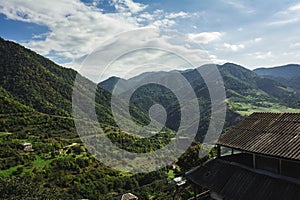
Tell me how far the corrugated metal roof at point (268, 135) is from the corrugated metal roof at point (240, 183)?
2.69ft

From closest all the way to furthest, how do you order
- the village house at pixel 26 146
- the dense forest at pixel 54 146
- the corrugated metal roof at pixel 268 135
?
the corrugated metal roof at pixel 268 135
the dense forest at pixel 54 146
the village house at pixel 26 146

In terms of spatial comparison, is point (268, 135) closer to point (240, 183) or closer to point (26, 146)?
point (240, 183)

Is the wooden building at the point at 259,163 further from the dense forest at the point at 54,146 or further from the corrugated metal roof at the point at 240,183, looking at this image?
the dense forest at the point at 54,146

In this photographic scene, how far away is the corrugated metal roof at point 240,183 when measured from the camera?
7133 mm

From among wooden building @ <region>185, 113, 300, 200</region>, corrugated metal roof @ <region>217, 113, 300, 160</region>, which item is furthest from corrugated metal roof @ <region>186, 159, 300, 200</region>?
corrugated metal roof @ <region>217, 113, 300, 160</region>

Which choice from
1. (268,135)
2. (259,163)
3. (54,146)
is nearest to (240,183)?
(259,163)

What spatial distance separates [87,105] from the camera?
78812mm

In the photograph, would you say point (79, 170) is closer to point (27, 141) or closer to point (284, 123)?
point (27, 141)

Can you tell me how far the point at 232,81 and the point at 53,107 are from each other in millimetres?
146913

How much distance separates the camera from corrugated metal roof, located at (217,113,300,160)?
7.59m

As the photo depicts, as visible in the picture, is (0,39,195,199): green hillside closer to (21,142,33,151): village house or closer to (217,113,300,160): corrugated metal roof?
(21,142,33,151): village house

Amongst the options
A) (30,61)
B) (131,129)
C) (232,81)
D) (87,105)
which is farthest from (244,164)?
(232,81)

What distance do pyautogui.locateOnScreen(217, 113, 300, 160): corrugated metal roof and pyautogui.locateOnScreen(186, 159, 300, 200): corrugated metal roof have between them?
819 mm

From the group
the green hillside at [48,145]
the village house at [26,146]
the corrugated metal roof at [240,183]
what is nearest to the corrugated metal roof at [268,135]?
the corrugated metal roof at [240,183]
